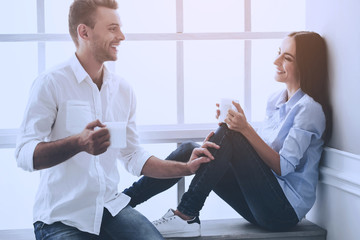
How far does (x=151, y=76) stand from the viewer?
2529 mm

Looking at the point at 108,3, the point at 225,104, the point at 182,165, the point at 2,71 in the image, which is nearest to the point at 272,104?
the point at 225,104

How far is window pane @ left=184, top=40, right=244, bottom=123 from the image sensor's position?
2541mm

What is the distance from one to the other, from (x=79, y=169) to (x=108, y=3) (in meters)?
0.74

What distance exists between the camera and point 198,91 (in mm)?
2582

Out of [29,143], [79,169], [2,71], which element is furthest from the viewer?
[2,71]

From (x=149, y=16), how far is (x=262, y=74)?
69 cm

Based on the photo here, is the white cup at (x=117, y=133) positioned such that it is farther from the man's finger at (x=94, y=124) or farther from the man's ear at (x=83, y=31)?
the man's ear at (x=83, y=31)

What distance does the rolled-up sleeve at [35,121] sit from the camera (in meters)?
1.76

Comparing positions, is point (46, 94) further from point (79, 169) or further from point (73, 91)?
point (79, 169)

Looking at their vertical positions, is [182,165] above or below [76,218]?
above

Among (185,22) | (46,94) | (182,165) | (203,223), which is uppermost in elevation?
(185,22)

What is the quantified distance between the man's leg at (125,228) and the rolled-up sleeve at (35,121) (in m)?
0.38

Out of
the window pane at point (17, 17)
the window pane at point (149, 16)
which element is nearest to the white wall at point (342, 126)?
the window pane at point (149, 16)

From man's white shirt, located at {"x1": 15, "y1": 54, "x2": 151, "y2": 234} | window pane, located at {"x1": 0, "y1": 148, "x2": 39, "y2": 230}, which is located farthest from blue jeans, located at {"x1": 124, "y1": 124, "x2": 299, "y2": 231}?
window pane, located at {"x1": 0, "y1": 148, "x2": 39, "y2": 230}
